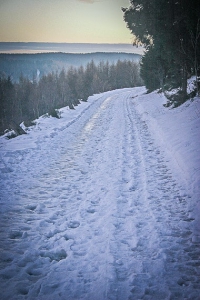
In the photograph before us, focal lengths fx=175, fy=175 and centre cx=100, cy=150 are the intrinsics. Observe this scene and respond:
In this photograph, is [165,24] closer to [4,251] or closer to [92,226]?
[92,226]

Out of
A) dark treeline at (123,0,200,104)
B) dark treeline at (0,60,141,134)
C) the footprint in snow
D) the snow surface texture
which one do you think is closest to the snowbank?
the snow surface texture

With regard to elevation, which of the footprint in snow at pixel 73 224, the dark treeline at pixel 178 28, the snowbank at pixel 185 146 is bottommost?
the footprint in snow at pixel 73 224

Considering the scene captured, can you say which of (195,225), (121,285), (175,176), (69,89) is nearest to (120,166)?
(175,176)

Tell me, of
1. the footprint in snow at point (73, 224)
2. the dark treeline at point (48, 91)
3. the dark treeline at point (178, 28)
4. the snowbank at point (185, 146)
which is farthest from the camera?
the dark treeline at point (48, 91)

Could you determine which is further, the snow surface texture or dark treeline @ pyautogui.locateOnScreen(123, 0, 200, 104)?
dark treeline @ pyautogui.locateOnScreen(123, 0, 200, 104)

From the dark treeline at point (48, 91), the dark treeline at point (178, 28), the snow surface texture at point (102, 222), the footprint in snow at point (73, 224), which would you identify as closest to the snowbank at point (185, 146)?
the snow surface texture at point (102, 222)

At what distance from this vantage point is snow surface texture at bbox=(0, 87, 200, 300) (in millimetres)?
2271

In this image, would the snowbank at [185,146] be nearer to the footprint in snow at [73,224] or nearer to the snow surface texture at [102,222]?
the snow surface texture at [102,222]

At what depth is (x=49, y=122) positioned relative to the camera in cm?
1171

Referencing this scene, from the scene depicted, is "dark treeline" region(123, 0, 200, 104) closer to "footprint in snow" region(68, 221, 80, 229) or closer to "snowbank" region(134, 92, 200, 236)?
"snowbank" region(134, 92, 200, 236)

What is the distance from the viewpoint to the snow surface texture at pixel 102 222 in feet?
7.45

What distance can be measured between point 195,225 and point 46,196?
10.7ft

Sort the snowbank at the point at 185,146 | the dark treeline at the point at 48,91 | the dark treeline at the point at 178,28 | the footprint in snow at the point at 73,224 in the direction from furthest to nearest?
the dark treeline at the point at 48,91, the dark treeline at the point at 178,28, the snowbank at the point at 185,146, the footprint in snow at the point at 73,224

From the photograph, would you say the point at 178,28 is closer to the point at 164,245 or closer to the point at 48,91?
the point at 164,245
